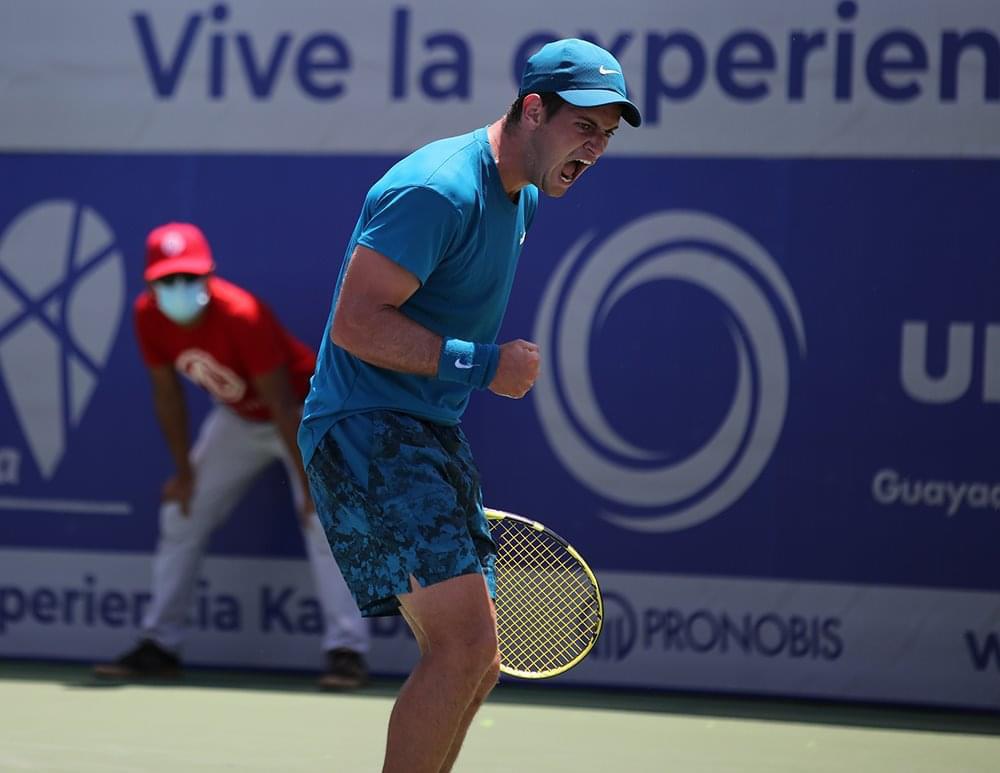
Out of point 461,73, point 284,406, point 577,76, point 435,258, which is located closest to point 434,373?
point 435,258

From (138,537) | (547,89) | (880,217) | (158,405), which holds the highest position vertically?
(547,89)

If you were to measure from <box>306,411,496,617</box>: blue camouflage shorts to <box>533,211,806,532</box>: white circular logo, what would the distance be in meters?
2.84

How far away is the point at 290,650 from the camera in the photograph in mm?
6723

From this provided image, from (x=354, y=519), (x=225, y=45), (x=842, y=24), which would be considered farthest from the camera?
(x=225, y=45)

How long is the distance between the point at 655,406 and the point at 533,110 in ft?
9.59

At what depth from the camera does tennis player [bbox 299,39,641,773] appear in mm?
3414

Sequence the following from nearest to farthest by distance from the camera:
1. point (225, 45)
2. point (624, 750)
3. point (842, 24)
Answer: point (624, 750), point (842, 24), point (225, 45)

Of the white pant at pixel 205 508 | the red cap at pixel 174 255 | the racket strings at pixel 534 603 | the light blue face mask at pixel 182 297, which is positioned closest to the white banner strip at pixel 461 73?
the red cap at pixel 174 255

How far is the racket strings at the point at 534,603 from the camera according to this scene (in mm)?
4133

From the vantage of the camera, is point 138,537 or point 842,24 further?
point 138,537

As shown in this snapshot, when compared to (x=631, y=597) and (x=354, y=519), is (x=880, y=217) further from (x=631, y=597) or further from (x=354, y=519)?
A: (x=354, y=519)

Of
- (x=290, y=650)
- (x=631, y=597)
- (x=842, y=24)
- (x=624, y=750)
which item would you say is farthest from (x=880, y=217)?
(x=290, y=650)

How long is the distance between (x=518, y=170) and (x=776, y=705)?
10.7ft

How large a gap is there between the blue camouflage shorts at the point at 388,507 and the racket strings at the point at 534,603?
1.74 feet
